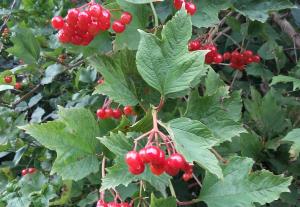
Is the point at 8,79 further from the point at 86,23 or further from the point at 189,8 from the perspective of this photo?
the point at 189,8

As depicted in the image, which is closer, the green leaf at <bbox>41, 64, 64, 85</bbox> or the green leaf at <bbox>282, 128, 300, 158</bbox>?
the green leaf at <bbox>282, 128, 300, 158</bbox>

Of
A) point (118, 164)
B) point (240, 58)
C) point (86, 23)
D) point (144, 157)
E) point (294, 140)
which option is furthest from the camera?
point (240, 58)

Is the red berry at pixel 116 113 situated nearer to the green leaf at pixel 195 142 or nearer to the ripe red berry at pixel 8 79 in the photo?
the green leaf at pixel 195 142

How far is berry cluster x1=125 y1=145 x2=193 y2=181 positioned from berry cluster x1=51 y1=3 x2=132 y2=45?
0.46m

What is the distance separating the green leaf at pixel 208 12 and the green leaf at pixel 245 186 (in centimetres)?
48

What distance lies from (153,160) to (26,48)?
41.9 inches

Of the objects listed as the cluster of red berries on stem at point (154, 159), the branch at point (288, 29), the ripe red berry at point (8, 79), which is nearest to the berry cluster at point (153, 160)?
the cluster of red berries on stem at point (154, 159)

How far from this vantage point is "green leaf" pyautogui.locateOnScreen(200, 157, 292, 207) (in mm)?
1177

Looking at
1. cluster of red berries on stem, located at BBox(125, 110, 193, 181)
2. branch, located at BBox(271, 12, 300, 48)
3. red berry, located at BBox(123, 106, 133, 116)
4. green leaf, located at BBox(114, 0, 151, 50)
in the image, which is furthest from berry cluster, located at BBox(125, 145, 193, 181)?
branch, located at BBox(271, 12, 300, 48)

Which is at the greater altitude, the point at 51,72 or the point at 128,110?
the point at 128,110

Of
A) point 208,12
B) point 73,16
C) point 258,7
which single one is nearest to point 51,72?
point 73,16

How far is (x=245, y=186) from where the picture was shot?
120 cm

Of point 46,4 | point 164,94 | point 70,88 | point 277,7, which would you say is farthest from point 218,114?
point 46,4

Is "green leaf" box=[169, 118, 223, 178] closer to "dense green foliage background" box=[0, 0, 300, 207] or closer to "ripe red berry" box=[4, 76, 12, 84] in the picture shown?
"dense green foliage background" box=[0, 0, 300, 207]
